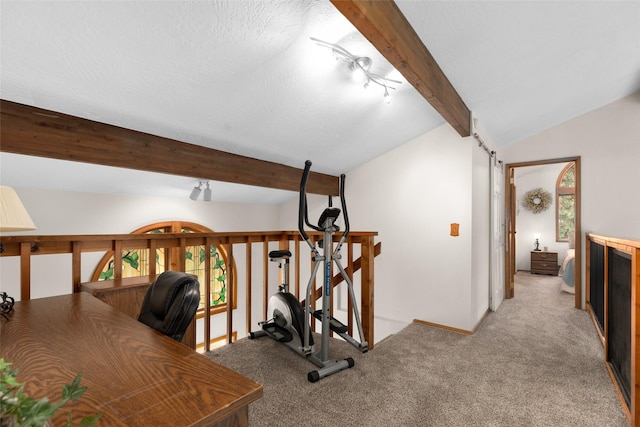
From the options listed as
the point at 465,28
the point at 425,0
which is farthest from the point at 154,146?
the point at 465,28

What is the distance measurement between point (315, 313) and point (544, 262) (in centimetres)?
664

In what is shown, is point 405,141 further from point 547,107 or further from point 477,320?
point 477,320

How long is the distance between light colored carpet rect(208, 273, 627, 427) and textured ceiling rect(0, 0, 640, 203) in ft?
6.53

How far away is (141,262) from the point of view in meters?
4.73

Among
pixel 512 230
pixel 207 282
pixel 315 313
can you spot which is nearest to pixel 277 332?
pixel 315 313

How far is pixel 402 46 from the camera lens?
1.89m

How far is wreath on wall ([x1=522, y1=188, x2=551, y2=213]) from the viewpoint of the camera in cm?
751

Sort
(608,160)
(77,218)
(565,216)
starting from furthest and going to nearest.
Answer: (565,216), (608,160), (77,218)

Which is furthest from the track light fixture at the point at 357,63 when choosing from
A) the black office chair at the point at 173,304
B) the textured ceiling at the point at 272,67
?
the black office chair at the point at 173,304

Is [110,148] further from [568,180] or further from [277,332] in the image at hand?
[568,180]

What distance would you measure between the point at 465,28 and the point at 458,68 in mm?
497

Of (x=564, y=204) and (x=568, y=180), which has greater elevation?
(x=568, y=180)

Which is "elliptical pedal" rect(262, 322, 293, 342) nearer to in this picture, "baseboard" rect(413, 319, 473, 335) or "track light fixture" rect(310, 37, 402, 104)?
"baseboard" rect(413, 319, 473, 335)

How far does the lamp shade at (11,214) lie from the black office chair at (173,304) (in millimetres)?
592
